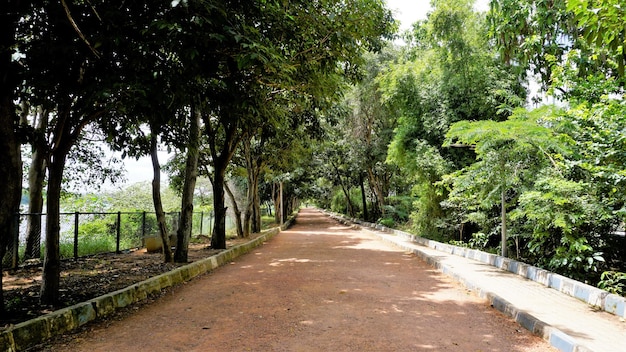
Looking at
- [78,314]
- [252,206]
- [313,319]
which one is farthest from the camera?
[252,206]

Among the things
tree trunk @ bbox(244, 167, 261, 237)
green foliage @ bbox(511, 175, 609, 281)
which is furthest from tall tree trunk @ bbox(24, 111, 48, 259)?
green foliage @ bbox(511, 175, 609, 281)

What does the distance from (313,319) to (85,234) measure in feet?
37.3

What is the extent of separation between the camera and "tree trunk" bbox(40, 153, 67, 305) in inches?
223

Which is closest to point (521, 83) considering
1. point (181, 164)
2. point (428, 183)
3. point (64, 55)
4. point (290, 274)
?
point (428, 183)

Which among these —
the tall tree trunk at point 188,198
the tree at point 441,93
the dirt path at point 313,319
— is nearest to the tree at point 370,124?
the tree at point 441,93

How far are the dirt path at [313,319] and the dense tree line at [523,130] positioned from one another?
7.94ft

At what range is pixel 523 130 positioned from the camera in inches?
305

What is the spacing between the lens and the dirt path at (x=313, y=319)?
4398 millimetres

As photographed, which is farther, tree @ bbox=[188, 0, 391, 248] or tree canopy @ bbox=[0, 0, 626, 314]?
tree @ bbox=[188, 0, 391, 248]

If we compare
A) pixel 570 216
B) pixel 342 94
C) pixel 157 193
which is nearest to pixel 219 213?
pixel 157 193

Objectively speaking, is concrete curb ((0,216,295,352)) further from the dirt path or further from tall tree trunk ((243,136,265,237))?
tall tree trunk ((243,136,265,237))

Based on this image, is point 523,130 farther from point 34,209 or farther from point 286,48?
point 34,209

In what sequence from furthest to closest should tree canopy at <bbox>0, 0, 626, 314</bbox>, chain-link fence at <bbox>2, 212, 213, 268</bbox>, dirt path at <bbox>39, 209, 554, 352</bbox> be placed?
chain-link fence at <bbox>2, 212, 213, 268</bbox>
tree canopy at <bbox>0, 0, 626, 314</bbox>
dirt path at <bbox>39, 209, 554, 352</bbox>

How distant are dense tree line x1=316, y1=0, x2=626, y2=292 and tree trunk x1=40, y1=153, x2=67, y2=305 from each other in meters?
7.19
